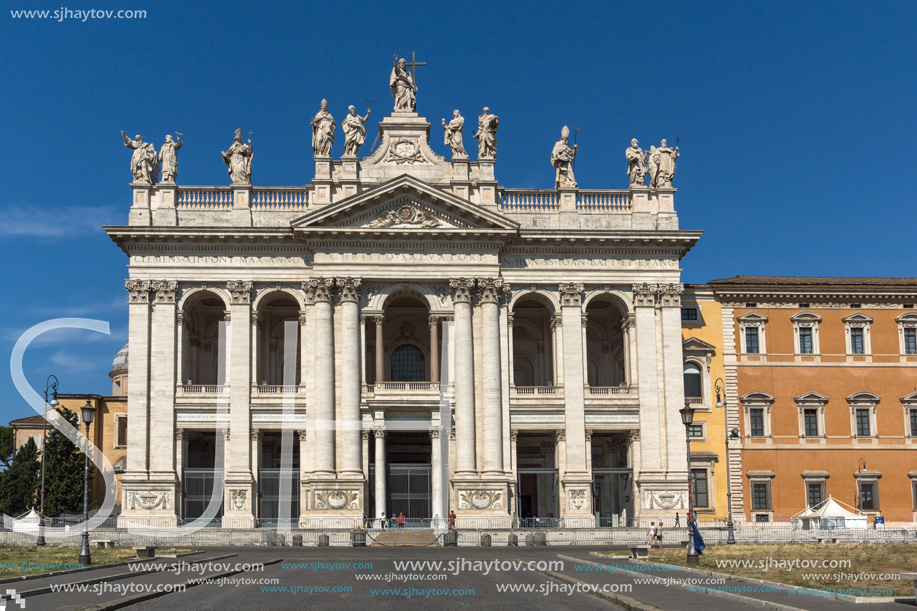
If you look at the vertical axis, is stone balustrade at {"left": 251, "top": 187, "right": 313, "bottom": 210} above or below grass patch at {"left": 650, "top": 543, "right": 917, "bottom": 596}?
above

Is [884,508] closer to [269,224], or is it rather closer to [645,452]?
[645,452]

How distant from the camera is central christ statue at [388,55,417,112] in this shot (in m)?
59.2

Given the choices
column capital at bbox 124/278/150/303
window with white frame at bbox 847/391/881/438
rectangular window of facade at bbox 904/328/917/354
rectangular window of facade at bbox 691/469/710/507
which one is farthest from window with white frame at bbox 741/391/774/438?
column capital at bbox 124/278/150/303

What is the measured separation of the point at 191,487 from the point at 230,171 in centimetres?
1701

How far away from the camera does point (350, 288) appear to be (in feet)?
182

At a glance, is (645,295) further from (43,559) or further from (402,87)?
(43,559)

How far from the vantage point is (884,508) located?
5884 centimetres

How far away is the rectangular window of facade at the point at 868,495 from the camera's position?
5875cm

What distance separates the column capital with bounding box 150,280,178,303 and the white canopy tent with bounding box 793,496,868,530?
3492 centimetres

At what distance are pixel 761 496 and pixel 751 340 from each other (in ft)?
28.9

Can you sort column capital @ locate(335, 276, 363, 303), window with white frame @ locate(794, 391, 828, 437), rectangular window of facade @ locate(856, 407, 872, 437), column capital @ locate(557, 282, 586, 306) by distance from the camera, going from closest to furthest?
column capital @ locate(335, 276, 363, 303), column capital @ locate(557, 282, 586, 306), window with white frame @ locate(794, 391, 828, 437), rectangular window of facade @ locate(856, 407, 872, 437)

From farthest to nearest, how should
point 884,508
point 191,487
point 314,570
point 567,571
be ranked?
1. point 884,508
2. point 191,487
3. point 314,570
4. point 567,571

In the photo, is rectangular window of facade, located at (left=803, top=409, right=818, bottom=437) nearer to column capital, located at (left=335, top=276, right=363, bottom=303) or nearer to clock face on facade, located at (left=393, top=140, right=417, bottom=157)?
column capital, located at (left=335, top=276, right=363, bottom=303)

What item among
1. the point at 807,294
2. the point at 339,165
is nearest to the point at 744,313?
the point at 807,294
